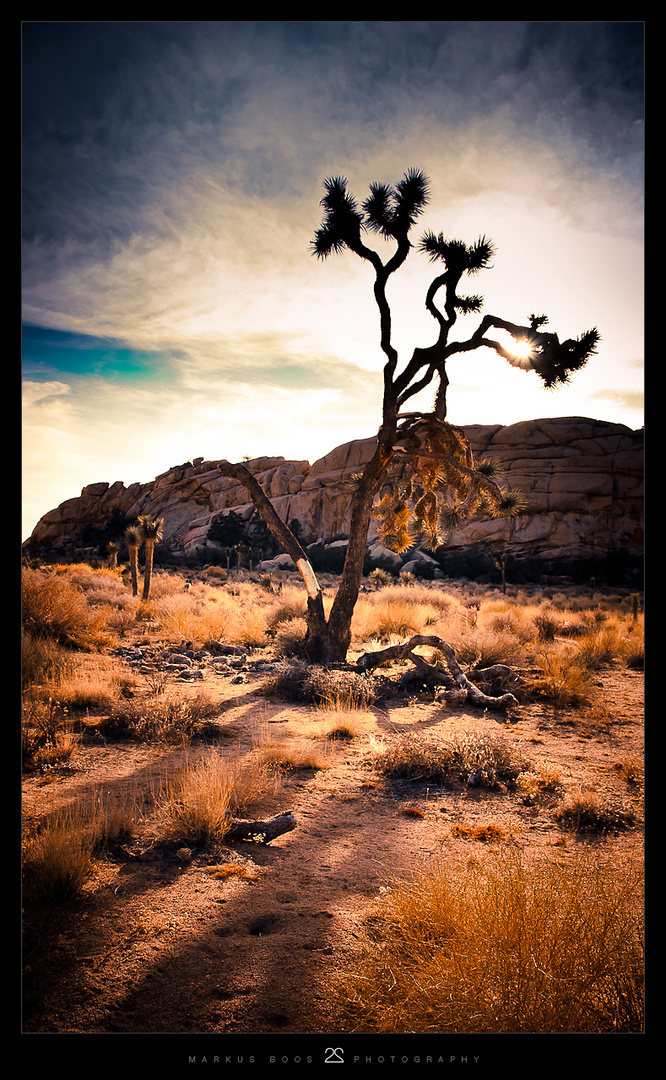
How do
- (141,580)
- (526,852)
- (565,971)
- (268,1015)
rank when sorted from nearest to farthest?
(565,971) → (268,1015) → (526,852) → (141,580)

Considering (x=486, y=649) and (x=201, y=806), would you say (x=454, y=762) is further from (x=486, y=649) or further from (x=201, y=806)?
(x=486, y=649)

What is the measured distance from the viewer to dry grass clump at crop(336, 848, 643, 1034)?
4.66 ft

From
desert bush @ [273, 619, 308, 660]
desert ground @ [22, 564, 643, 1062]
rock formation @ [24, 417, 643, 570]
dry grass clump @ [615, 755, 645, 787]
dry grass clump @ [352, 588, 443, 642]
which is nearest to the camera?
desert ground @ [22, 564, 643, 1062]

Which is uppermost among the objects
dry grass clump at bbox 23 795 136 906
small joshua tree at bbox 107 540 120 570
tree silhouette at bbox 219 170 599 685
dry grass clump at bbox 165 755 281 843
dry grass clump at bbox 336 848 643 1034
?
tree silhouette at bbox 219 170 599 685

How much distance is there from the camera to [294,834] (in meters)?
3.23

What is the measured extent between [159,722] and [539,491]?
39.5 meters

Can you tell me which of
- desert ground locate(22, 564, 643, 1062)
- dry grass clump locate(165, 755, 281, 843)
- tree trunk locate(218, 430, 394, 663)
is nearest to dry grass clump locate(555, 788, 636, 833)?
desert ground locate(22, 564, 643, 1062)

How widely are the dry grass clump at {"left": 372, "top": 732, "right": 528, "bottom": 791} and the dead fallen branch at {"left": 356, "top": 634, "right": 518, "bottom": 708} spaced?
1920mm

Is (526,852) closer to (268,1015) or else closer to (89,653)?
(268,1015)

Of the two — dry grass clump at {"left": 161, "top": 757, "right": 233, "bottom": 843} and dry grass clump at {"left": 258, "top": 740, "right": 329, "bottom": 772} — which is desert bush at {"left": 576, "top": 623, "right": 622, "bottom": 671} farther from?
dry grass clump at {"left": 161, "top": 757, "right": 233, "bottom": 843}

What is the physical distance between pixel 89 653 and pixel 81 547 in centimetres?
5068

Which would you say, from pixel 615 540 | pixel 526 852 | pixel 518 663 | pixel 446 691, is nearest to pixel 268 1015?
pixel 526 852
